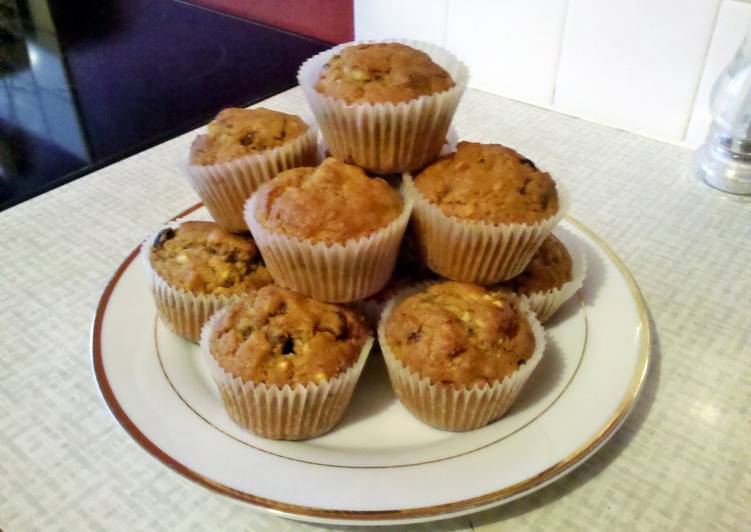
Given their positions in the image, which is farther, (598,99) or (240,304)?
(598,99)

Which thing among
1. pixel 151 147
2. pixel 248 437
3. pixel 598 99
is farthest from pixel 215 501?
pixel 598 99

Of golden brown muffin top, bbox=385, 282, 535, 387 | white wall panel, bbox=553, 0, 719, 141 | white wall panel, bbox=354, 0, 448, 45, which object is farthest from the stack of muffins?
white wall panel, bbox=354, 0, 448, 45

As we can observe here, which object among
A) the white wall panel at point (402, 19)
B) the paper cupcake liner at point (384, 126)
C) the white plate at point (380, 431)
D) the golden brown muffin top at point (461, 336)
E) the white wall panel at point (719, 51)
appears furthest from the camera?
the white wall panel at point (402, 19)

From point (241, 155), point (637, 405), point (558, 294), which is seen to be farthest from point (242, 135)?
point (637, 405)

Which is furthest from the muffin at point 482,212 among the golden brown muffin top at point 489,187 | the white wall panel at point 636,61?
the white wall panel at point 636,61

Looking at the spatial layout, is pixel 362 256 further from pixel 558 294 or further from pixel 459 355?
pixel 558 294

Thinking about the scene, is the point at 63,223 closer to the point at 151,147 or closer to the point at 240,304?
the point at 151,147

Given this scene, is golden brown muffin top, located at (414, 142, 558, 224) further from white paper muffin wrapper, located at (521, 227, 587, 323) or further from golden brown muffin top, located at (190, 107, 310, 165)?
golden brown muffin top, located at (190, 107, 310, 165)

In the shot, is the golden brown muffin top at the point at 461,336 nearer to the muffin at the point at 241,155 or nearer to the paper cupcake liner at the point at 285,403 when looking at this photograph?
the paper cupcake liner at the point at 285,403
